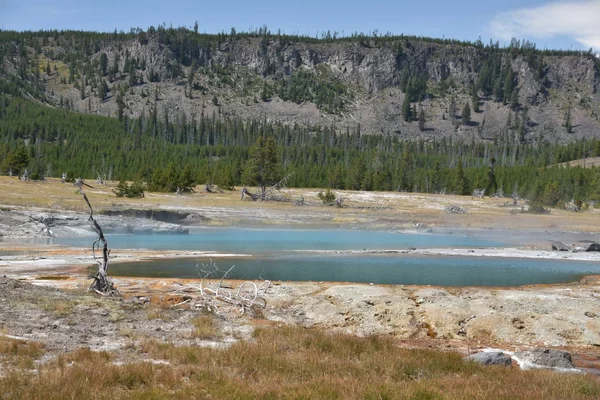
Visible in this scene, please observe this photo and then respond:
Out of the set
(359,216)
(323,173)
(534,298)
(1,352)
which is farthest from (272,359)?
(323,173)

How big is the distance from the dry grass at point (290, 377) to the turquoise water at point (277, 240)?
26.9m

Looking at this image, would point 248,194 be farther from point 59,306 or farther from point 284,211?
point 59,306

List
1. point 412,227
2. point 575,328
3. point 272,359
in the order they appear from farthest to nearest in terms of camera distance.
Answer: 1. point 412,227
2. point 575,328
3. point 272,359

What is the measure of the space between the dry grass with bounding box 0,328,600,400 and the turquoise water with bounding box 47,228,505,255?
26.9m

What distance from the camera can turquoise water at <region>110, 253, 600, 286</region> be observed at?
1171 inches

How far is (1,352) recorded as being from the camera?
11453 mm

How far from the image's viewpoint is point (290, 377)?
10.3m

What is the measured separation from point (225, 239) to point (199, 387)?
40.8 m

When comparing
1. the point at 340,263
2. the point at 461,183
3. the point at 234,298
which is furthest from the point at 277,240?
the point at 461,183

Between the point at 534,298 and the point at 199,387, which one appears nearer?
the point at 199,387

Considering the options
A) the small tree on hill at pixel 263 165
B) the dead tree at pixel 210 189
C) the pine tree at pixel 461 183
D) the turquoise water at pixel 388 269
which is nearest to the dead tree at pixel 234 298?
the turquoise water at pixel 388 269

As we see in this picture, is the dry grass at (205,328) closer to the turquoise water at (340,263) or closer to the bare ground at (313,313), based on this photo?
the bare ground at (313,313)

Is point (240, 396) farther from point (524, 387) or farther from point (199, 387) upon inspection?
point (524, 387)

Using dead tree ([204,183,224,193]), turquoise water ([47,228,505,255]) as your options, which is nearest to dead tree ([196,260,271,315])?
turquoise water ([47,228,505,255])
